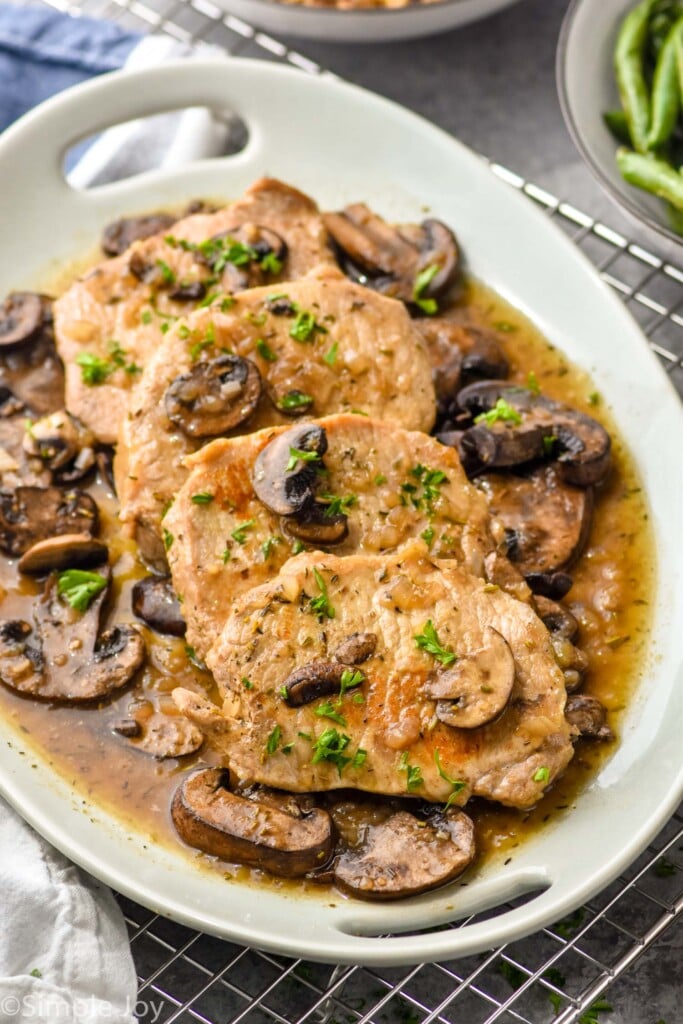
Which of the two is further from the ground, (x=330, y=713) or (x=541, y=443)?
(x=541, y=443)

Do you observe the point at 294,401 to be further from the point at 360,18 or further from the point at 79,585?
the point at 360,18

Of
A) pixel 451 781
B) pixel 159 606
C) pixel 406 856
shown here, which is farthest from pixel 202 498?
pixel 406 856

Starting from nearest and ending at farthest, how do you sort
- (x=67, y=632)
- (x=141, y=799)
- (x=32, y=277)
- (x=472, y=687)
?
(x=472, y=687) → (x=141, y=799) → (x=67, y=632) → (x=32, y=277)

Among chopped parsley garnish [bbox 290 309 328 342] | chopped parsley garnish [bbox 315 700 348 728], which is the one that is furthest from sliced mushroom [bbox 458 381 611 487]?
chopped parsley garnish [bbox 315 700 348 728]

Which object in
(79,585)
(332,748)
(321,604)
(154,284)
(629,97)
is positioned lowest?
(79,585)

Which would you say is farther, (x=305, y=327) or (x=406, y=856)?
(x=305, y=327)

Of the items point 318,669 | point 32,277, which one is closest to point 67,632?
point 318,669

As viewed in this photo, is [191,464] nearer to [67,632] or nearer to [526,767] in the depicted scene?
[67,632]
